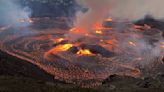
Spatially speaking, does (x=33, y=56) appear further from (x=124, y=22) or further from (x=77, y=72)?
(x=124, y=22)

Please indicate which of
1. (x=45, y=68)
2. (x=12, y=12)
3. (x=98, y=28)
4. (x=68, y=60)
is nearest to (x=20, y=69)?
(x=45, y=68)

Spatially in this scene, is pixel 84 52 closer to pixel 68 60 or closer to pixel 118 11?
pixel 68 60

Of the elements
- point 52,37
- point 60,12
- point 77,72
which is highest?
point 60,12

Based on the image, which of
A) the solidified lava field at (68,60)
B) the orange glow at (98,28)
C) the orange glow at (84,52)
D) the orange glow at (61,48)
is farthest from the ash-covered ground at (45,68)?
the orange glow at (98,28)

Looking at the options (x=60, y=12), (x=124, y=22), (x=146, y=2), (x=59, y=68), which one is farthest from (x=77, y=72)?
(x=146, y=2)

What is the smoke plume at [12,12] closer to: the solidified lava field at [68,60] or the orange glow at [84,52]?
the solidified lava field at [68,60]

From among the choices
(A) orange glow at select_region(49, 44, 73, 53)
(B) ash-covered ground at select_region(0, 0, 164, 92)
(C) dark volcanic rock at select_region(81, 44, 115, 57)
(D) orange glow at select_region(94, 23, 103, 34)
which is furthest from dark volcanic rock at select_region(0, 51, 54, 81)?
(D) orange glow at select_region(94, 23, 103, 34)
